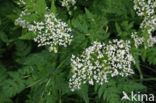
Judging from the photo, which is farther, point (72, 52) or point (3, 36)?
point (3, 36)

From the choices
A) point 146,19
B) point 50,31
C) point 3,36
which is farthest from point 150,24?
point 3,36

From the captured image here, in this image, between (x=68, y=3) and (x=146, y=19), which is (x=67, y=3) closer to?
(x=68, y=3)

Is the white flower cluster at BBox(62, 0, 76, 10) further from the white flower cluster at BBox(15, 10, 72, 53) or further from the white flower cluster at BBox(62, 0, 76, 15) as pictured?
the white flower cluster at BBox(15, 10, 72, 53)

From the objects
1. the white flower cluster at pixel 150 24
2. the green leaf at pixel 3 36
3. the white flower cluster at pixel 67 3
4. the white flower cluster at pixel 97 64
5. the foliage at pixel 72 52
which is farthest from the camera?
the green leaf at pixel 3 36

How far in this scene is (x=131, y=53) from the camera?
13.0 feet

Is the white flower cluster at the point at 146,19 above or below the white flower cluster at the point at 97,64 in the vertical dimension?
above

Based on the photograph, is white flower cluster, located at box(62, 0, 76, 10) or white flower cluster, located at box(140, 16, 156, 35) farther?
white flower cluster, located at box(62, 0, 76, 10)

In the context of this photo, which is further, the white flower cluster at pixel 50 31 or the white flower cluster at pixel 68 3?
the white flower cluster at pixel 68 3

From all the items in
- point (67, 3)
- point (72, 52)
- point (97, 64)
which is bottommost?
point (97, 64)

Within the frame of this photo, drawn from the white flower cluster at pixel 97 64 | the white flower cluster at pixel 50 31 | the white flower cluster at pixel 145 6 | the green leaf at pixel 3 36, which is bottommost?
the white flower cluster at pixel 97 64

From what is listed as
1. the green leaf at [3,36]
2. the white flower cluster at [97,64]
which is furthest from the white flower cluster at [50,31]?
the green leaf at [3,36]

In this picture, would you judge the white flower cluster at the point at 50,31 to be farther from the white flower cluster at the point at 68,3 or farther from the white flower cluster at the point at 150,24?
the white flower cluster at the point at 150,24

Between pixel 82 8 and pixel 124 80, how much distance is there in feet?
8.06

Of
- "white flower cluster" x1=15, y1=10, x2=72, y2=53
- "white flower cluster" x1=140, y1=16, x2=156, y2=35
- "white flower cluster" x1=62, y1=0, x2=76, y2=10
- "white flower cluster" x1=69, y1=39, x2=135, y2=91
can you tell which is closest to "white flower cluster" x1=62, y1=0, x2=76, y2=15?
"white flower cluster" x1=62, y1=0, x2=76, y2=10
